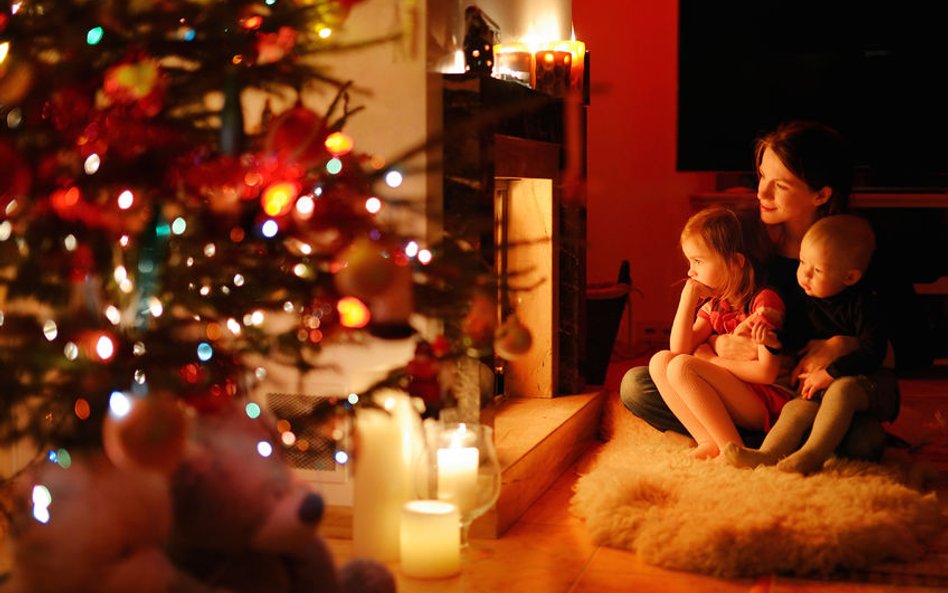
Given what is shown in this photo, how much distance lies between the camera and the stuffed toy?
114 cm

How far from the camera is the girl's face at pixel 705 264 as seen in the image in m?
2.66

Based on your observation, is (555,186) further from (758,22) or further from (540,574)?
(758,22)

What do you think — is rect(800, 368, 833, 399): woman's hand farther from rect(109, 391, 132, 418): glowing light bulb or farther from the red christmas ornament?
the red christmas ornament

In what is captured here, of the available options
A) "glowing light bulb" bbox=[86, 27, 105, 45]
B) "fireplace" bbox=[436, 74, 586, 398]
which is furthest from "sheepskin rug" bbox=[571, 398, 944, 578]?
"glowing light bulb" bbox=[86, 27, 105, 45]

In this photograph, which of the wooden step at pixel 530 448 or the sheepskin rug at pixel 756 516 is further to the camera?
the wooden step at pixel 530 448

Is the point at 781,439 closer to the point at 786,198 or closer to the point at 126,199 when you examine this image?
the point at 786,198

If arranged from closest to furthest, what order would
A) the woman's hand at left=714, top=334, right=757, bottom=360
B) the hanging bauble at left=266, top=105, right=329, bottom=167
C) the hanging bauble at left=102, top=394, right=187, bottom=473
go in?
the hanging bauble at left=102, top=394, right=187, bottom=473
the hanging bauble at left=266, top=105, right=329, bottom=167
the woman's hand at left=714, top=334, right=757, bottom=360

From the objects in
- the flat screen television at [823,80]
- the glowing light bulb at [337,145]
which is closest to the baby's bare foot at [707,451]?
the glowing light bulb at [337,145]

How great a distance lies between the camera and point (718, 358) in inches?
106

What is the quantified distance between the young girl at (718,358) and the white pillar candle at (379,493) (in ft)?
2.62

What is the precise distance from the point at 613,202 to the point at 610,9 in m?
0.81

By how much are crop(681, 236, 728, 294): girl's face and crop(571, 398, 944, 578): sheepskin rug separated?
0.43 m

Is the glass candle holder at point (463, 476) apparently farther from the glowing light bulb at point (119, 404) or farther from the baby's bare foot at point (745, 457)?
the glowing light bulb at point (119, 404)

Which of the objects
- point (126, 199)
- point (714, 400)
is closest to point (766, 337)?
point (714, 400)
